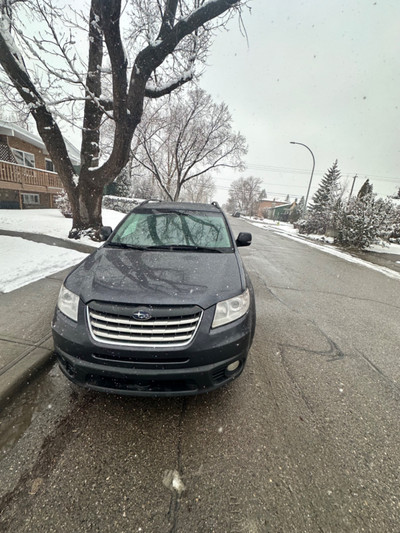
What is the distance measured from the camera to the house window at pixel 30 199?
52.9 feet

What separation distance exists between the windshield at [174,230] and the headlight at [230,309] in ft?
3.02

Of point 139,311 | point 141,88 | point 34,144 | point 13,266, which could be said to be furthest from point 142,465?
point 34,144

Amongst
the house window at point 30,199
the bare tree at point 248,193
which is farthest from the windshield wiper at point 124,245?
the bare tree at point 248,193

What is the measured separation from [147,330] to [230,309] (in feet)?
2.22

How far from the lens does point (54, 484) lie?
1.52 m

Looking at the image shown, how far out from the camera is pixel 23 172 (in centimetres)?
1337

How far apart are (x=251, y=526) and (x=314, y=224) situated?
21929 mm

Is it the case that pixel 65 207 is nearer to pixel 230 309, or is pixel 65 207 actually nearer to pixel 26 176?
pixel 26 176

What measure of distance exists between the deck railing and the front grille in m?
14.3

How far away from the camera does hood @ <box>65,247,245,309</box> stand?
74.7 inches

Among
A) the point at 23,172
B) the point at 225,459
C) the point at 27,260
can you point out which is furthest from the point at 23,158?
the point at 225,459

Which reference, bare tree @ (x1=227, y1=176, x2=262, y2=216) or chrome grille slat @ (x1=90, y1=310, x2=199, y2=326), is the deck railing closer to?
chrome grille slat @ (x1=90, y1=310, x2=199, y2=326)

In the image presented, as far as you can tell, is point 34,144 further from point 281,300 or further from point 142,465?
point 142,465

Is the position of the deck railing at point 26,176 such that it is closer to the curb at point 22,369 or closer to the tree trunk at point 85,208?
the tree trunk at point 85,208
